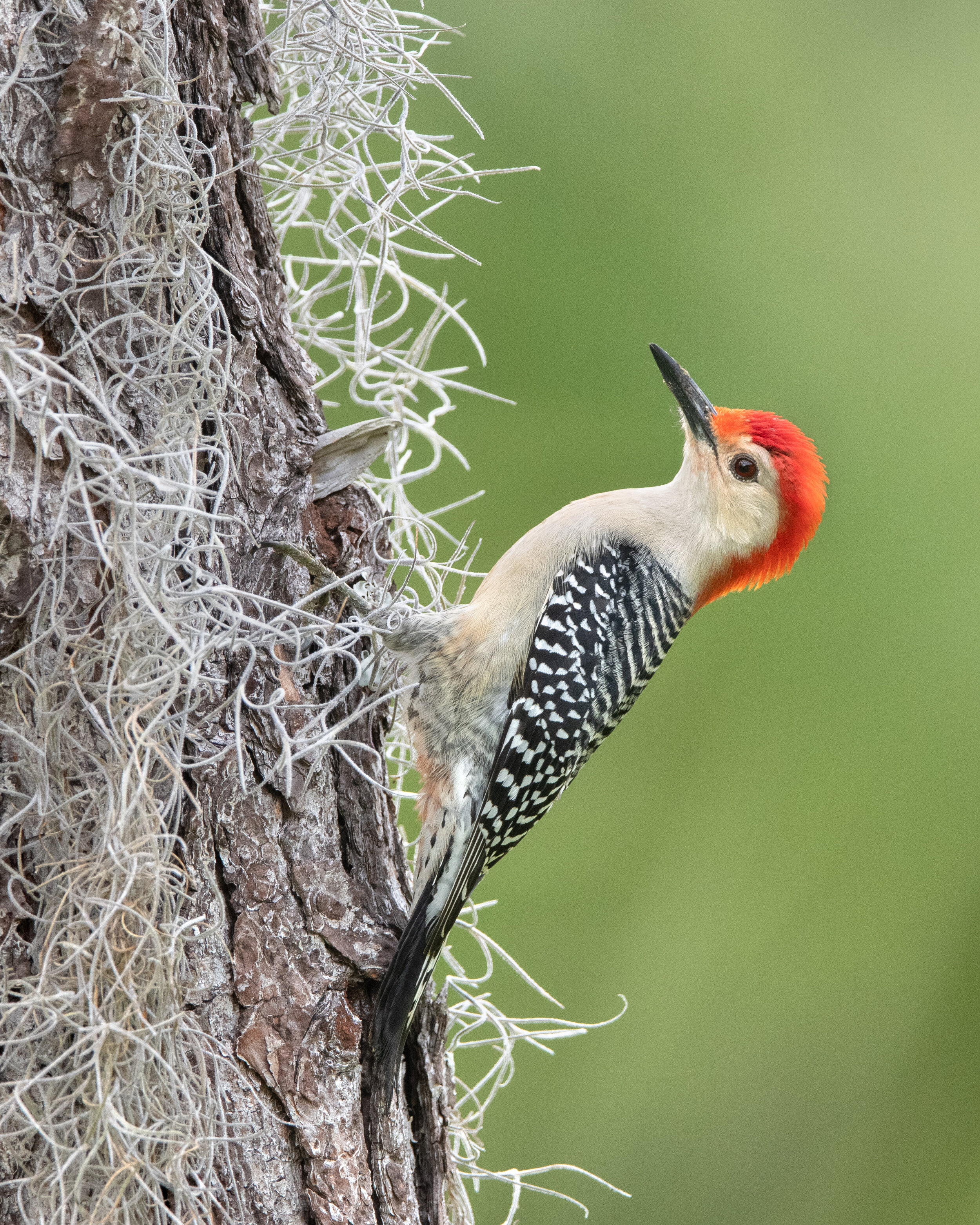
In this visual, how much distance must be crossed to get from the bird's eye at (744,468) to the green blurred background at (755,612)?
43 centimetres

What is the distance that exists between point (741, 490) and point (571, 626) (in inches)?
24.1

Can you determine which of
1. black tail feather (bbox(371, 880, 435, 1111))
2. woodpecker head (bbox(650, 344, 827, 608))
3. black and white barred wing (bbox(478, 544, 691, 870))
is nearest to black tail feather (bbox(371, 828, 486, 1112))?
black tail feather (bbox(371, 880, 435, 1111))

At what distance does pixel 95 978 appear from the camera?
1.34 m

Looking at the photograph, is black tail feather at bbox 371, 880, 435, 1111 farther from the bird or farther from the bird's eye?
the bird's eye

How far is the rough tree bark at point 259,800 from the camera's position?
1.38 metres

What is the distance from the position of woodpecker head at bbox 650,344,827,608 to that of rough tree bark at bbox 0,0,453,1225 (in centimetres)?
106

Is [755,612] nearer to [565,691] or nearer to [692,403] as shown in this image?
[692,403]

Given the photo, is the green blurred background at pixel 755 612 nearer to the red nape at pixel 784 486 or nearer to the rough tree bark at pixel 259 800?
the red nape at pixel 784 486

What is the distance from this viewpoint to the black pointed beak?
252cm

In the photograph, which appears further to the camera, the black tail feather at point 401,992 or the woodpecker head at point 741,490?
the woodpecker head at point 741,490

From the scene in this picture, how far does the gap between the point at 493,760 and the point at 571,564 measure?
476 millimetres

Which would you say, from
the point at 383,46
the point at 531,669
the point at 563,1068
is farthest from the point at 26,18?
the point at 563,1068

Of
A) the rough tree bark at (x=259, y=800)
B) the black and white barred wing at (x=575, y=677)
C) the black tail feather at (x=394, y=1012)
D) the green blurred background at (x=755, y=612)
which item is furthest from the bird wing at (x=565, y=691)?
the green blurred background at (x=755, y=612)

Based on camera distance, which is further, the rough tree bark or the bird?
the bird
